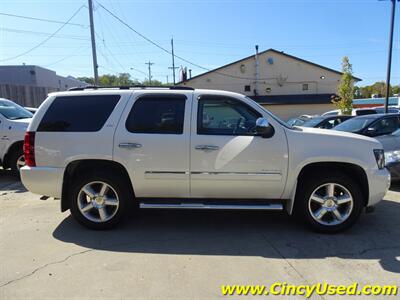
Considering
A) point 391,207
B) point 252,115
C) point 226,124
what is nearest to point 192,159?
point 226,124

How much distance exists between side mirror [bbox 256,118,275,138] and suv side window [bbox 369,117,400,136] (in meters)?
5.87

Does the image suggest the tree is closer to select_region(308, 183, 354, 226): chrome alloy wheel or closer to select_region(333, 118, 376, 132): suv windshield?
select_region(333, 118, 376, 132): suv windshield

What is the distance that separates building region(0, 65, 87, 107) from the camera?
19.1 m

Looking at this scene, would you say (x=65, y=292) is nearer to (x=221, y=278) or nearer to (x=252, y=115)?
(x=221, y=278)

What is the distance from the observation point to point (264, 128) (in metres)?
4.35

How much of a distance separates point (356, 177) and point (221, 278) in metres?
2.46

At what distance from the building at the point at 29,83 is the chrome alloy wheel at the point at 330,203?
1775cm

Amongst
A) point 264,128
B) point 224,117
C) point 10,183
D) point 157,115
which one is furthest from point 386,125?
point 10,183

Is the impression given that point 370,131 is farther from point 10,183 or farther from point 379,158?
point 10,183

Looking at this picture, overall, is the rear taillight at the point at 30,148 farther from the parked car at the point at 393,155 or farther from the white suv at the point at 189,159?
the parked car at the point at 393,155

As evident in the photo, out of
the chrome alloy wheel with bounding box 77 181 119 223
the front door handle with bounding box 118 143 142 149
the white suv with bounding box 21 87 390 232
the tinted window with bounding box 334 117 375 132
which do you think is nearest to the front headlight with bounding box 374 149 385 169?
the white suv with bounding box 21 87 390 232

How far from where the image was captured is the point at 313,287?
10.9 ft

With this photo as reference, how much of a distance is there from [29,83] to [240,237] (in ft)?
105

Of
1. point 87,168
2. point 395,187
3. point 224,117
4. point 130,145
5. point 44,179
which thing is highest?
point 224,117
